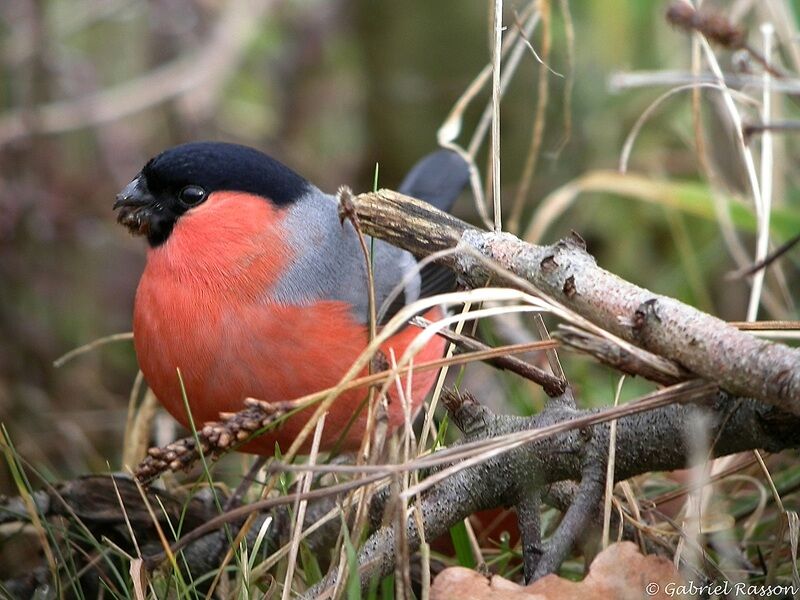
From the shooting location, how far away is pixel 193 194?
7.72 feet

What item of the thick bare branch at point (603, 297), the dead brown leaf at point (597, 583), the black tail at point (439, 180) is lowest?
the dead brown leaf at point (597, 583)

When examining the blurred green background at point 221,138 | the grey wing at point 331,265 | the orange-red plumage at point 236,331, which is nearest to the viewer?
the orange-red plumage at point 236,331

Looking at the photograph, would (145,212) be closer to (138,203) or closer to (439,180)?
(138,203)

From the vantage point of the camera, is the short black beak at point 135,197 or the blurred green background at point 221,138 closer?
the short black beak at point 135,197

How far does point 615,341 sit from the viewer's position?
146 centimetres

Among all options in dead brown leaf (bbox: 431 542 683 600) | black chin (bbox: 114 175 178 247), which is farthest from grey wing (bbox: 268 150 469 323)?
dead brown leaf (bbox: 431 542 683 600)

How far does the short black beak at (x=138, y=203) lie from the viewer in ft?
7.73

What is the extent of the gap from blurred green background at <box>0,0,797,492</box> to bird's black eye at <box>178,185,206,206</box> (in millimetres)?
1041

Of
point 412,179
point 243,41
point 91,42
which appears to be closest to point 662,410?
point 412,179

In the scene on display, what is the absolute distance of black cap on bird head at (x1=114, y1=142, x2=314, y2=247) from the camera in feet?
7.66

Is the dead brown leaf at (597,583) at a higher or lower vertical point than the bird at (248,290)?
lower

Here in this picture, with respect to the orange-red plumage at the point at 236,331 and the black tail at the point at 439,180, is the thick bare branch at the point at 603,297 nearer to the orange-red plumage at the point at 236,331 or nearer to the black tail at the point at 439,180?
the orange-red plumage at the point at 236,331

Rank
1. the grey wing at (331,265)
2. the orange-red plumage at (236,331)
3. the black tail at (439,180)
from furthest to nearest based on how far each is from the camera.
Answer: the black tail at (439,180)
the grey wing at (331,265)
the orange-red plumage at (236,331)

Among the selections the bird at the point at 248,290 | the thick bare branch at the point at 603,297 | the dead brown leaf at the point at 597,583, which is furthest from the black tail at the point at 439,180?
the dead brown leaf at the point at 597,583
